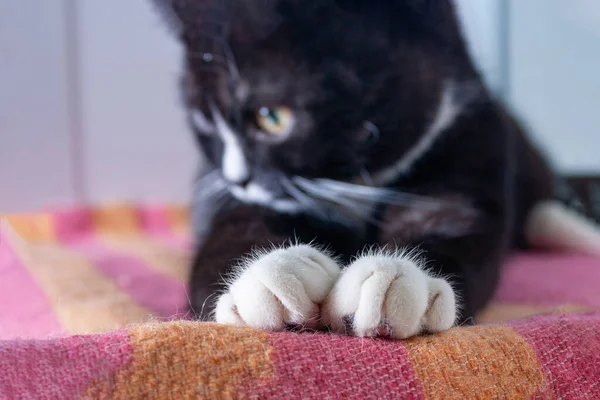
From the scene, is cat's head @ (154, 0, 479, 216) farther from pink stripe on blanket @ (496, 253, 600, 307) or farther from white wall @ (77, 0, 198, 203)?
white wall @ (77, 0, 198, 203)

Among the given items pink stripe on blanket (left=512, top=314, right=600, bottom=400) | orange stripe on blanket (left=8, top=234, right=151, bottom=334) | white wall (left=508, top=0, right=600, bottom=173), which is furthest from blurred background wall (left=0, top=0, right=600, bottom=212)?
pink stripe on blanket (left=512, top=314, right=600, bottom=400)

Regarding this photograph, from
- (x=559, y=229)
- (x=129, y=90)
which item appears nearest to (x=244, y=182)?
(x=559, y=229)

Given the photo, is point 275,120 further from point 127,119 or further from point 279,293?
point 127,119

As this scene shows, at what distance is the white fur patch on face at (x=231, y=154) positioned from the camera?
637 mm

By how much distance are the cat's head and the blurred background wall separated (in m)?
0.07

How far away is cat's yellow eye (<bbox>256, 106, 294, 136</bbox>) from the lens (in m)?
0.58

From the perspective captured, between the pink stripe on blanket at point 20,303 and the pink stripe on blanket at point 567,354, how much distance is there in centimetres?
37

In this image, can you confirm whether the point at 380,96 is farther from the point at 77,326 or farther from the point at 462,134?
the point at 77,326

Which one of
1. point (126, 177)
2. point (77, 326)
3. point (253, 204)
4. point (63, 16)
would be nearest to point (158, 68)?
point (63, 16)

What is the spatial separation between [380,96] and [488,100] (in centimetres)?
22

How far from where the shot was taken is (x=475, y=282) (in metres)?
0.53

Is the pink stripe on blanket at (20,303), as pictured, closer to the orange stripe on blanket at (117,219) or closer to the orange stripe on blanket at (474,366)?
the orange stripe on blanket at (474,366)

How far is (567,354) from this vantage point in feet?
1.28

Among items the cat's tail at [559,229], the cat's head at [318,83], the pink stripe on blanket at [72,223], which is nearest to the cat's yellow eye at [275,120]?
the cat's head at [318,83]
